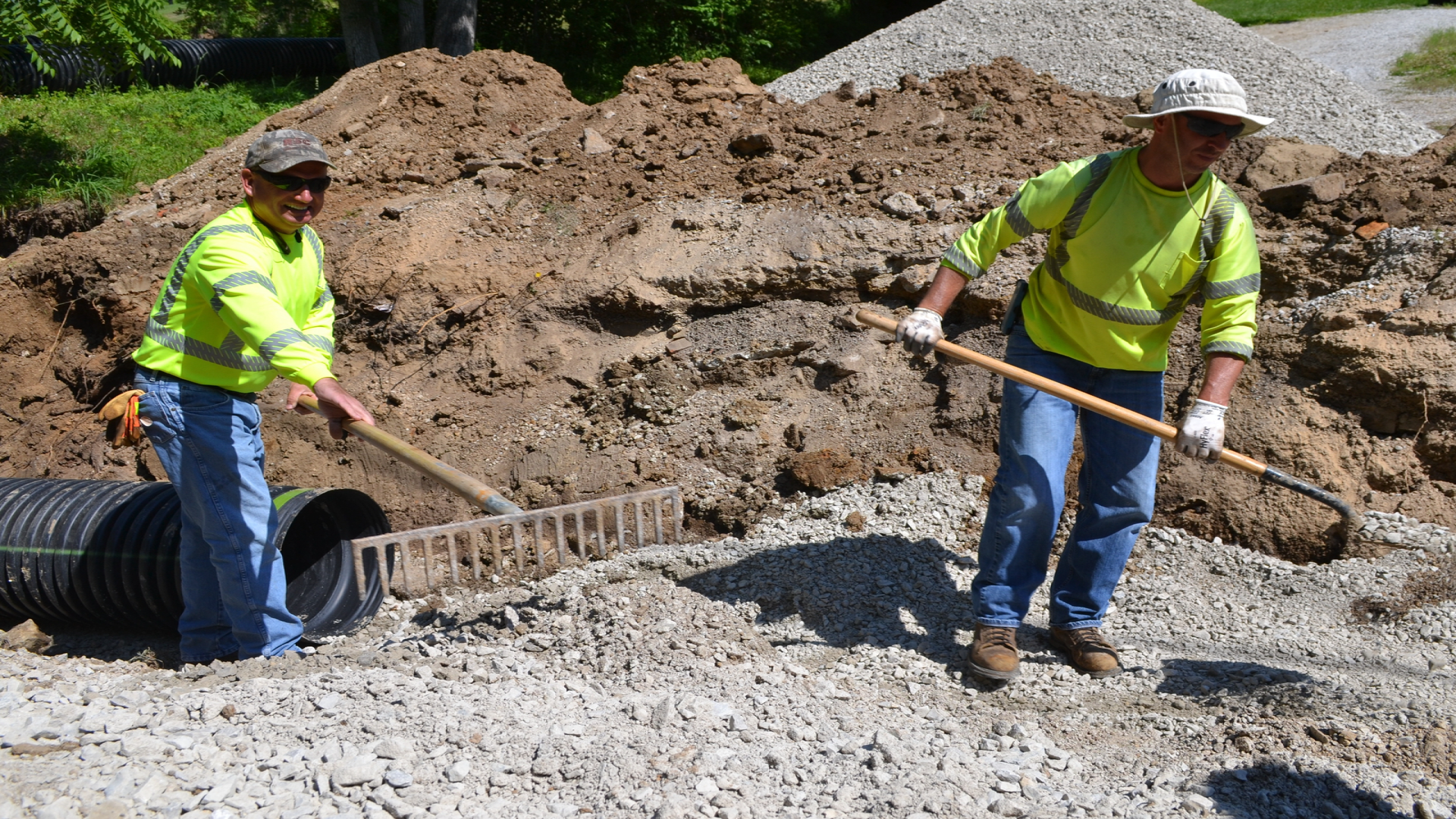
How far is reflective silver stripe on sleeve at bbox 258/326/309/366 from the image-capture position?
9.97ft

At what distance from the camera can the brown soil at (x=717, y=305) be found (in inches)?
166

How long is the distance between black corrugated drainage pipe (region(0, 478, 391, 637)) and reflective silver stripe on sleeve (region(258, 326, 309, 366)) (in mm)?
1018

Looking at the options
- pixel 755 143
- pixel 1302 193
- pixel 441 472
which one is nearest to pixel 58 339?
pixel 755 143

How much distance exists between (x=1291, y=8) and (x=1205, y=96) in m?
16.1

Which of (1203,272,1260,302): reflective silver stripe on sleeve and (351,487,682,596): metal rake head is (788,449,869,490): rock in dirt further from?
(1203,272,1260,302): reflective silver stripe on sleeve

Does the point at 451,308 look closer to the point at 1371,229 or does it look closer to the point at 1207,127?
the point at 1207,127

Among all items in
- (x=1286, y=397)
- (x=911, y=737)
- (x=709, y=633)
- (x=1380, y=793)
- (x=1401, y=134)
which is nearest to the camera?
(x=1380, y=793)

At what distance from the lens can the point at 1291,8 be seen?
16.1m

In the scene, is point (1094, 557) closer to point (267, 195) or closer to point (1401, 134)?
point (267, 195)

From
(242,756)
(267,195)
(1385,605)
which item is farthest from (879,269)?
(242,756)

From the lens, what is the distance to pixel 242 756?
2.63m

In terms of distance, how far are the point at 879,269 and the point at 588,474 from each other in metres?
1.71

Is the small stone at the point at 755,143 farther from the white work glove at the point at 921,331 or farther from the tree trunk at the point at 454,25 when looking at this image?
the tree trunk at the point at 454,25

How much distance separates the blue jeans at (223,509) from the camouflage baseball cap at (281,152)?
29.4 inches
